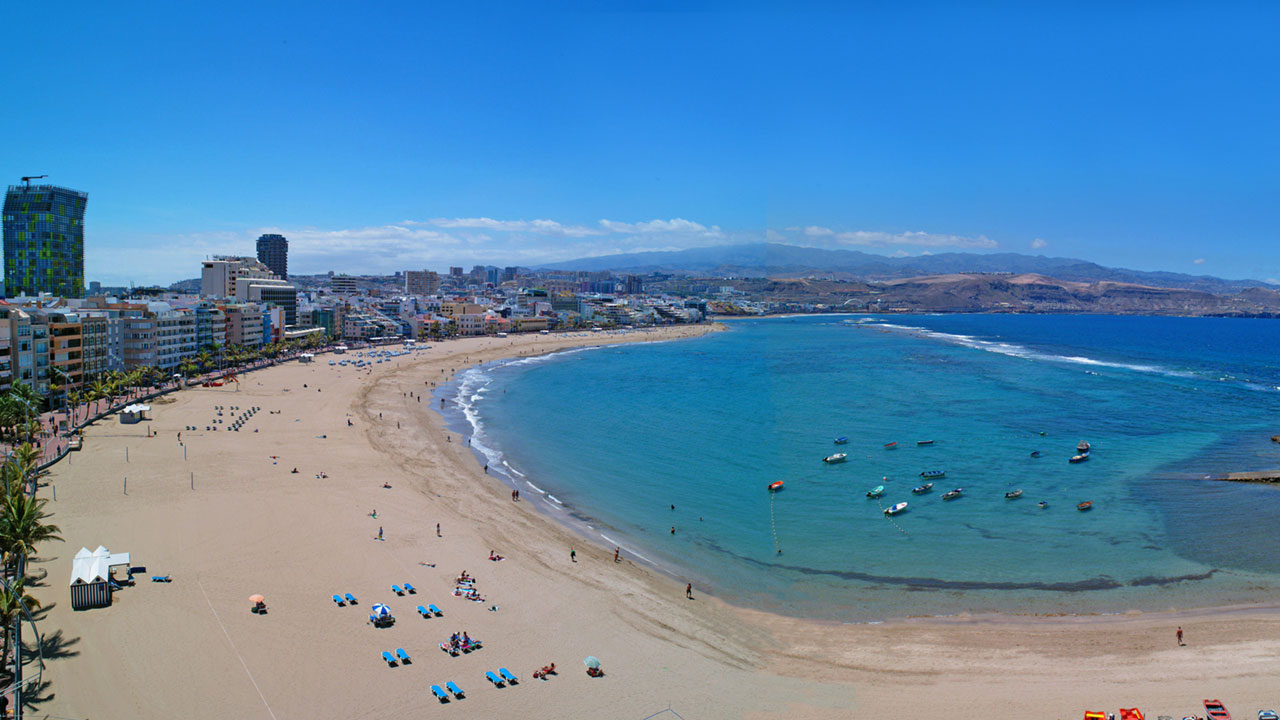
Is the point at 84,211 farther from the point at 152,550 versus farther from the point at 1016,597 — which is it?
the point at 1016,597

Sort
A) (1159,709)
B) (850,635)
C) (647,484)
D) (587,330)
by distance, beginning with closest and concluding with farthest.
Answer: (1159,709) → (850,635) → (647,484) → (587,330)

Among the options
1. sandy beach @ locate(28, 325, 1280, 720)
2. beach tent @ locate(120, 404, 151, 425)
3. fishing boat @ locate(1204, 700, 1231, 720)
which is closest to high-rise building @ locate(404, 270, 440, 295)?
beach tent @ locate(120, 404, 151, 425)

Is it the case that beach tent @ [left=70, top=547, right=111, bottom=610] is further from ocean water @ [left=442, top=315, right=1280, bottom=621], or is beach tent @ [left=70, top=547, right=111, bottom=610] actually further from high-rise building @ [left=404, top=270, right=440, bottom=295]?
high-rise building @ [left=404, top=270, right=440, bottom=295]

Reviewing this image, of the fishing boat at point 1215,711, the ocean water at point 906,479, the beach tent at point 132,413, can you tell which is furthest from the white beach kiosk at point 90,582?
the fishing boat at point 1215,711

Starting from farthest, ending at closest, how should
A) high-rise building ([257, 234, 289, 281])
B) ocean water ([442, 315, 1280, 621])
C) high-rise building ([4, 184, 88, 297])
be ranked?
high-rise building ([257, 234, 289, 281]) → high-rise building ([4, 184, 88, 297]) → ocean water ([442, 315, 1280, 621])

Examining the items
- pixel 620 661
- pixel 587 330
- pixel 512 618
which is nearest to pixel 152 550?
pixel 512 618
